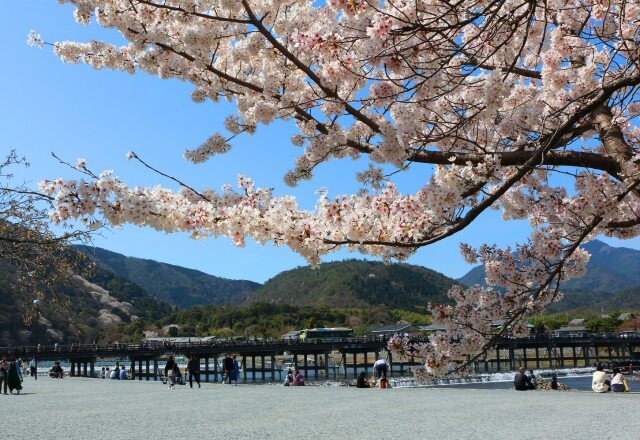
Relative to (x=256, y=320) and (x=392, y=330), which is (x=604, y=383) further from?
(x=256, y=320)

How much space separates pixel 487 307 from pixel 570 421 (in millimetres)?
4685

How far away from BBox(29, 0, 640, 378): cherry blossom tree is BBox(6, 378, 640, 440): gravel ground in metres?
3.16

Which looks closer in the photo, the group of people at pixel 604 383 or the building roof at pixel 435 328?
the building roof at pixel 435 328

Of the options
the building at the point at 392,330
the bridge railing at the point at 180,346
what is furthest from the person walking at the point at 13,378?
the building at the point at 392,330

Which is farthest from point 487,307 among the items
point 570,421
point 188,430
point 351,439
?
point 188,430

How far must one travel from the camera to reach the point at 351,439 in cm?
745

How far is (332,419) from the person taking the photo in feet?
A: 32.2

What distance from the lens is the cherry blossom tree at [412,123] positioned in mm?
3816

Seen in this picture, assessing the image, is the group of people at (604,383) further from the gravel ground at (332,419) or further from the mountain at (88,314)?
the mountain at (88,314)

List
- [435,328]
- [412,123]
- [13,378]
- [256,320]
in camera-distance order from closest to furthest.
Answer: [412,123], [13,378], [435,328], [256,320]

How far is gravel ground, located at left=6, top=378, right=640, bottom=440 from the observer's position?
7.96 metres

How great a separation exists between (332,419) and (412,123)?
279 inches

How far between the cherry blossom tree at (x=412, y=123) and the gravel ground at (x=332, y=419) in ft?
10.4

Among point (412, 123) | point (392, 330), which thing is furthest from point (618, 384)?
point (392, 330)
